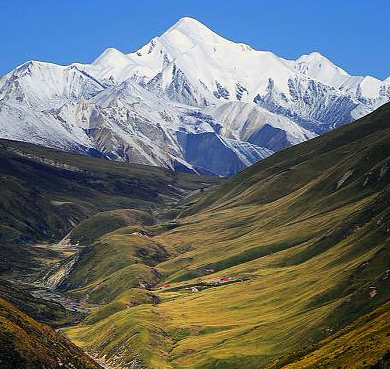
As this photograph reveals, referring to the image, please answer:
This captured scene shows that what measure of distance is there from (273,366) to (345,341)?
30199 mm

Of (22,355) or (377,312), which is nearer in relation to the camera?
(377,312)

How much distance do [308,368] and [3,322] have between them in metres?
80.1

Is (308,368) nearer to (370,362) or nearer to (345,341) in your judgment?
(345,341)

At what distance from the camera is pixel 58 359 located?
200 m

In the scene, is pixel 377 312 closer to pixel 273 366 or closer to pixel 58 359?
pixel 273 366

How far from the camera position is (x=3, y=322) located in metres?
191

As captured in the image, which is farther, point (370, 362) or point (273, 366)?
point (273, 366)

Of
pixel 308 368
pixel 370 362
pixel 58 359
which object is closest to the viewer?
pixel 370 362

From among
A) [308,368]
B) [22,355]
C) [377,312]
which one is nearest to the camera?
[308,368]

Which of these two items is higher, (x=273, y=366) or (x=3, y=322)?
(x=3, y=322)

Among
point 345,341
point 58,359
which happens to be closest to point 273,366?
point 345,341

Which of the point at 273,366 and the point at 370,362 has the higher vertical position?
the point at 370,362

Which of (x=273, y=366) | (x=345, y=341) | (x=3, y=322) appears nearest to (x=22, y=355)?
(x=3, y=322)

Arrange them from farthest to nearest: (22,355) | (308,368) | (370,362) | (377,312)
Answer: (22,355), (377,312), (308,368), (370,362)
